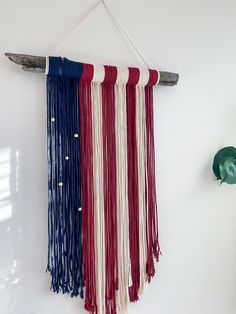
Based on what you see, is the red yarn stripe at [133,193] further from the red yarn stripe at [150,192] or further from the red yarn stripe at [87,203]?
the red yarn stripe at [87,203]

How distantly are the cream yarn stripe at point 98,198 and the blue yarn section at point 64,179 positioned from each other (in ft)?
0.20

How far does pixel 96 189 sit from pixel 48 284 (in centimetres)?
39

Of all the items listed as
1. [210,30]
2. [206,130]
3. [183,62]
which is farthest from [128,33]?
[206,130]

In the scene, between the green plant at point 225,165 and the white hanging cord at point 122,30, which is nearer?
the white hanging cord at point 122,30

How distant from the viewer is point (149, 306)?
1.34m

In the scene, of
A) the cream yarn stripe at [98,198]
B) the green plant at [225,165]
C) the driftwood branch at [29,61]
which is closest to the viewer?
the driftwood branch at [29,61]

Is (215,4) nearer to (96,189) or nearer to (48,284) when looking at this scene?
(96,189)

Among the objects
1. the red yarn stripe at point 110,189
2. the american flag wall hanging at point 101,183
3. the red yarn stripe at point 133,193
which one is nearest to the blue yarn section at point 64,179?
the american flag wall hanging at point 101,183

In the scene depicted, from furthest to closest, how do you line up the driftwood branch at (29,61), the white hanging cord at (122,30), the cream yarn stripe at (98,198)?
1. the white hanging cord at (122,30)
2. the cream yarn stripe at (98,198)
3. the driftwood branch at (29,61)

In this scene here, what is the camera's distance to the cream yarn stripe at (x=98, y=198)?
1189 mm

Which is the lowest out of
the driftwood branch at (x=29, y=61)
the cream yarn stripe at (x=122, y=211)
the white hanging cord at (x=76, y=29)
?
the cream yarn stripe at (x=122, y=211)

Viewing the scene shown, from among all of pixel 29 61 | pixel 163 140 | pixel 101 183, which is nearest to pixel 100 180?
pixel 101 183

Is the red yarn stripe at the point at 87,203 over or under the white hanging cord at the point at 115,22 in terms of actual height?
under

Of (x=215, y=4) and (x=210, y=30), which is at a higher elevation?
(x=215, y=4)
